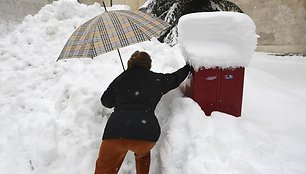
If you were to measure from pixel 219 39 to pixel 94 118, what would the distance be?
5.85 feet

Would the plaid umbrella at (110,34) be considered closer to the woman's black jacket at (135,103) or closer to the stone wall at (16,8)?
the woman's black jacket at (135,103)

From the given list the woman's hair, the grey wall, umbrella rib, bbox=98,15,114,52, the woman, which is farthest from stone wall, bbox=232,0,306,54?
umbrella rib, bbox=98,15,114,52

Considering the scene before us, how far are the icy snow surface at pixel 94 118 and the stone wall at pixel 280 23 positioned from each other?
337 cm

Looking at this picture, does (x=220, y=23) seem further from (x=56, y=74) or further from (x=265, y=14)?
(x=265, y=14)

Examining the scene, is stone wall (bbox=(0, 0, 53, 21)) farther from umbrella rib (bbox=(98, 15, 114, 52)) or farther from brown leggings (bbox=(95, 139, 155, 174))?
brown leggings (bbox=(95, 139, 155, 174))

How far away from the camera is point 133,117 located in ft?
10.4

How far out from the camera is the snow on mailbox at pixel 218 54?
137 inches

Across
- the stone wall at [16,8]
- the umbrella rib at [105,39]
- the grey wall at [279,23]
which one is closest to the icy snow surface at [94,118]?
the umbrella rib at [105,39]

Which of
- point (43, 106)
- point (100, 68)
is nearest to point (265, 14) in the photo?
point (100, 68)

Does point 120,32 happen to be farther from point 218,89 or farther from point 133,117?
point 218,89

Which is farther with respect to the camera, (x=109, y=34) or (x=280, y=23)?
(x=280, y=23)

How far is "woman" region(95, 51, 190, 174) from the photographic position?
124 inches

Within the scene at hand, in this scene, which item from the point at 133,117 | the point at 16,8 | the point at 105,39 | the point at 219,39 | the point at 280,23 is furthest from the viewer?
the point at 16,8

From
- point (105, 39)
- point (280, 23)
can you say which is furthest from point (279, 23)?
point (105, 39)
